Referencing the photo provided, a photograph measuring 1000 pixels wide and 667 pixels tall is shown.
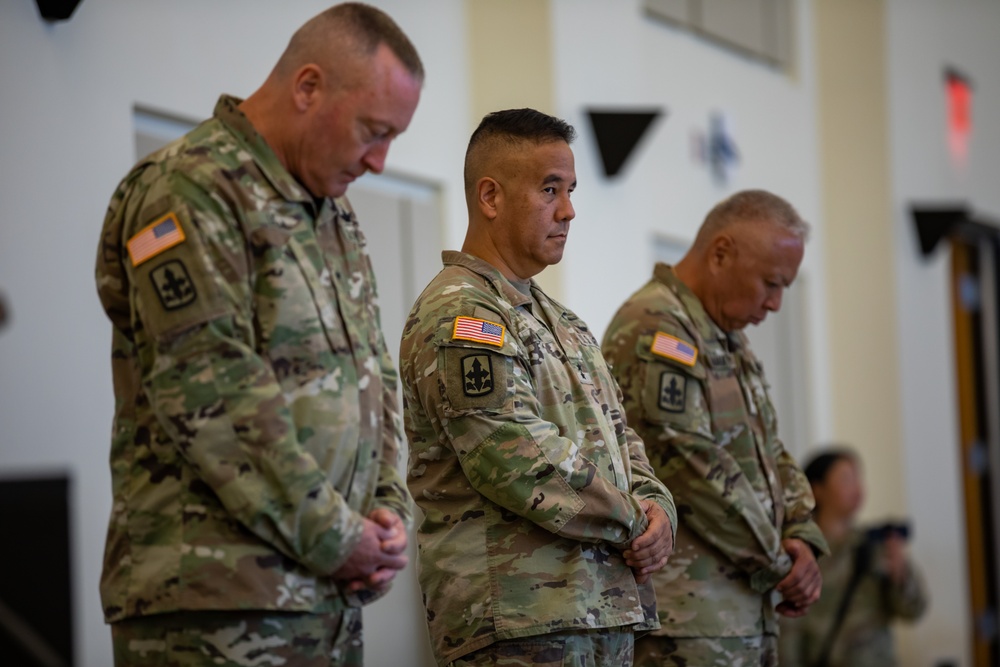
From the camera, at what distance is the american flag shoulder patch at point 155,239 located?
194 cm

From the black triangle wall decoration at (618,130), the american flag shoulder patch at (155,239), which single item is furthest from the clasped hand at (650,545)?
the black triangle wall decoration at (618,130)

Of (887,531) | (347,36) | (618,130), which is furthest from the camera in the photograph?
(887,531)

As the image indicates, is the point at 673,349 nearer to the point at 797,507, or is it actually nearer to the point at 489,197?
the point at 797,507

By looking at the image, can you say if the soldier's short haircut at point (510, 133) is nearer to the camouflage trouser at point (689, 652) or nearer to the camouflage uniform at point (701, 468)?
the camouflage uniform at point (701, 468)

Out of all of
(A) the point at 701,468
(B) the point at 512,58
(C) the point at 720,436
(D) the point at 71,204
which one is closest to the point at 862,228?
(B) the point at 512,58

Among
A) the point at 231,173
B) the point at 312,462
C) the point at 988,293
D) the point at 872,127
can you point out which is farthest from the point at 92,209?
the point at 988,293

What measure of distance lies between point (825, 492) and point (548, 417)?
3684 millimetres

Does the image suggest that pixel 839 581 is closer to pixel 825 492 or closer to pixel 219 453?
pixel 825 492

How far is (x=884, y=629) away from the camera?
19.2 ft

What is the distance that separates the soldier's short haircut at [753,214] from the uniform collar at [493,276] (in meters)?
0.86

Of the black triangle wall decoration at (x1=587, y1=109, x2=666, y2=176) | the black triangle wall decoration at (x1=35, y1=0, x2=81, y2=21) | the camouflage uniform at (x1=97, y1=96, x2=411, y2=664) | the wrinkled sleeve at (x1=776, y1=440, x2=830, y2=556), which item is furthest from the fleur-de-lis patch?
the black triangle wall decoration at (x1=587, y1=109, x2=666, y2=176)

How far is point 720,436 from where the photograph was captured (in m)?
3.10

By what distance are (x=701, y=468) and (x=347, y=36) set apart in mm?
1366

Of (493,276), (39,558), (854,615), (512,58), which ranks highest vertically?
(512,58)
